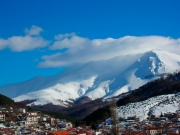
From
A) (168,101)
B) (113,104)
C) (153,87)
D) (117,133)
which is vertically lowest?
(117,133)

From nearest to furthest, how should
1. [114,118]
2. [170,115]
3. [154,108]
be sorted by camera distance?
[114,118]
[170,115]
[154,108]

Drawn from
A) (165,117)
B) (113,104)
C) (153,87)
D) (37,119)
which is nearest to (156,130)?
(165,117)

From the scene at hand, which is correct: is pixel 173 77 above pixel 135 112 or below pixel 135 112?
above

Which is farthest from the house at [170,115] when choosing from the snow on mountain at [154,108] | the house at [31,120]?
the house at [31,120]

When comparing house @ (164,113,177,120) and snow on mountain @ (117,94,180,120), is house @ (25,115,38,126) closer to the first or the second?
snow on mountain @ (117,94,180,120)

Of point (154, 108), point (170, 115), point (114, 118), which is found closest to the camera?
point (114, 118)

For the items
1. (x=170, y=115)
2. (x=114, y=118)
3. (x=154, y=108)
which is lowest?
(x=114, y=118)

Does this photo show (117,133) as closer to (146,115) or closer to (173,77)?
(146,115)

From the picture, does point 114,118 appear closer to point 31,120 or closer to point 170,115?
point 170,115

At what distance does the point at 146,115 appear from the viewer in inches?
3268

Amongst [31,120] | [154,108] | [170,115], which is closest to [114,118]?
[170,115]

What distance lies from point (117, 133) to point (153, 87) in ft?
349

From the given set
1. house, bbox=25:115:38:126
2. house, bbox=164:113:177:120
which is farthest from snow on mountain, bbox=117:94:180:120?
house, bbox=25:115:38:126

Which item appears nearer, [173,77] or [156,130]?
[156,130]
